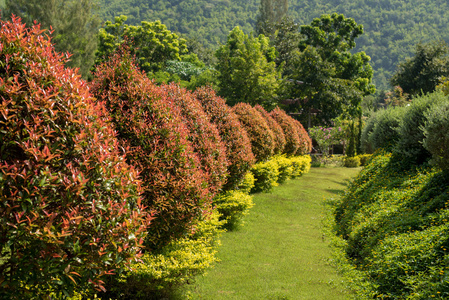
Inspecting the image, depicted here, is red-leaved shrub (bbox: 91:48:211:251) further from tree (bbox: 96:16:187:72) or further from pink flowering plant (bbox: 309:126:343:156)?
tree (bbox: 96:16:187:72)

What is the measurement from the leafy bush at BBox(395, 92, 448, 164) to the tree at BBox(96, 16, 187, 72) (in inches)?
1380

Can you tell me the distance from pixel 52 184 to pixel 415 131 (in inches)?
385

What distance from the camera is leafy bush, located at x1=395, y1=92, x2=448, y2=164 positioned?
10.0 meters

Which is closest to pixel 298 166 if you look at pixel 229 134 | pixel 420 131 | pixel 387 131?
pixel 387 131

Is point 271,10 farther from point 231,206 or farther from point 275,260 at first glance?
point 275,260

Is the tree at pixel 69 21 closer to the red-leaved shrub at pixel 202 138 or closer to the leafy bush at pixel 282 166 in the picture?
the leafy bush at pixel 282 166

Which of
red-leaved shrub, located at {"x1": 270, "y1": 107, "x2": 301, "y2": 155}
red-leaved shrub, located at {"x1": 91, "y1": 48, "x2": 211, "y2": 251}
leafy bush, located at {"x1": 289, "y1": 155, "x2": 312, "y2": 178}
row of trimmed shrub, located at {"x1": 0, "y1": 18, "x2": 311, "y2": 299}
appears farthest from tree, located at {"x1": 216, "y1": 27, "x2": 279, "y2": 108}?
row of trimmed shrub, located at {"x1": 0, "y1": 18, "x2": 311, "y2": 299}

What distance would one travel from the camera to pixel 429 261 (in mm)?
5723

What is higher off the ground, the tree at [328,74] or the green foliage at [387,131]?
the tree at [328,74]

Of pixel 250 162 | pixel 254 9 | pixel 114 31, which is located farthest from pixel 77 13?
pixel 254 9

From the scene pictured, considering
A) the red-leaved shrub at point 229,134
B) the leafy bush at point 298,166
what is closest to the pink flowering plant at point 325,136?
the leafy bush at point 298,166

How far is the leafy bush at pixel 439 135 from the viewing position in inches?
283

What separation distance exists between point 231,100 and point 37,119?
27.3 metres

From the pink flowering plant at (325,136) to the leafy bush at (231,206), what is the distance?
2381 centimetres
